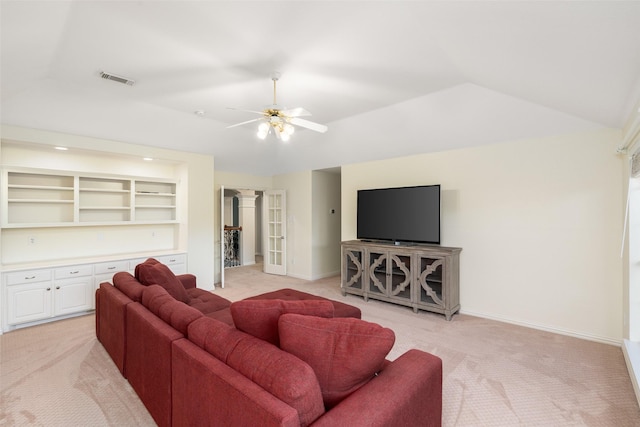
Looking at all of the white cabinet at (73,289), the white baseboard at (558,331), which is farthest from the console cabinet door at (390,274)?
the white cabinet at (73,289)

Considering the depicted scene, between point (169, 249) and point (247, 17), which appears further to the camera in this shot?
point (169, 249)

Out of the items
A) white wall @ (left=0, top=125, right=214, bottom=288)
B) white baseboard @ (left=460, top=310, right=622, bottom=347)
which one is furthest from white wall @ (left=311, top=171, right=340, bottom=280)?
white baseboard @ (left=460, top=310, right=622, bottom=347)

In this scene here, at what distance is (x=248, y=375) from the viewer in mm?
1299

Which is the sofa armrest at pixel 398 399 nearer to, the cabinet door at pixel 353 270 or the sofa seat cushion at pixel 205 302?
the sofa seat cushion at pixel 205 302

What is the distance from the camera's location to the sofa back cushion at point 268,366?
44.6 inches

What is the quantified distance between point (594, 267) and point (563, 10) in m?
2.98

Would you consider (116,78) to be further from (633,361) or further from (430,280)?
(633,361)

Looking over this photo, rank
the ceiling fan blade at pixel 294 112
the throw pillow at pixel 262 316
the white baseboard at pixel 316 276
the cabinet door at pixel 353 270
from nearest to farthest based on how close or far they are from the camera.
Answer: the throw pillow at pixel 262 316 → the ceiling fan blade at pixel 294 112 → the cabinet door at pixel 353 270 → the white baseboard at pixel 316 276

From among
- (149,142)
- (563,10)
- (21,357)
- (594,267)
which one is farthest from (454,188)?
(21,357)

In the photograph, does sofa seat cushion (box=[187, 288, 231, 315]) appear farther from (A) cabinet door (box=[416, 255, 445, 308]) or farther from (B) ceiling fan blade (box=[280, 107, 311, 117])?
(A) cabinet door (box=[416, 255, 445, 308])

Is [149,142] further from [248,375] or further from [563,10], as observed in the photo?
[563,10]

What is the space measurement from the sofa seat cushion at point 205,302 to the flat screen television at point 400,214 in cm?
260

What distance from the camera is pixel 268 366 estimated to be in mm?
1258

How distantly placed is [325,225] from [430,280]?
2.97m
